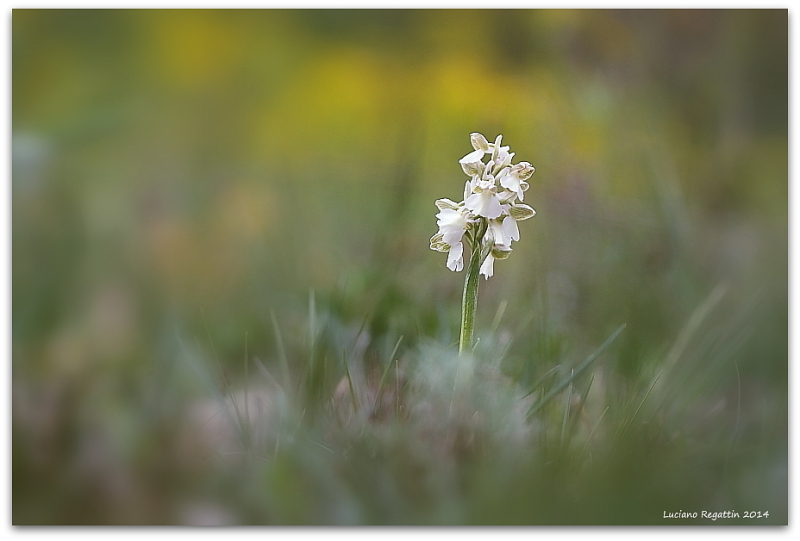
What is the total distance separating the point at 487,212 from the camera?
1077mm

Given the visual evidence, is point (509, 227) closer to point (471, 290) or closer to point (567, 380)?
point (471, 290)

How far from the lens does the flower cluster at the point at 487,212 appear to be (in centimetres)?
109

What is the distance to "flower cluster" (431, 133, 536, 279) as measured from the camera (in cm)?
109

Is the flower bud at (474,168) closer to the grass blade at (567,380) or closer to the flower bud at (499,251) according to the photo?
the flower bud at (499,251)

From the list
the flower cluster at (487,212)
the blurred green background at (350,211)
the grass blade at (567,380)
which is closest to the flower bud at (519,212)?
the flower cluster at (487,212)

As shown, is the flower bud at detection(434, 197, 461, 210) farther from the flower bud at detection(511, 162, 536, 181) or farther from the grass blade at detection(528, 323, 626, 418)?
the grass blade at detection(528, 323, 626, 418)

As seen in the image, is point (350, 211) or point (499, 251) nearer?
point (499, 251)

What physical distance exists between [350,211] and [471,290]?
31cm

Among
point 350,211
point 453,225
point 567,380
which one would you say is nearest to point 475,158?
point 453,225

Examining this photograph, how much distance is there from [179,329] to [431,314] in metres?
0.46

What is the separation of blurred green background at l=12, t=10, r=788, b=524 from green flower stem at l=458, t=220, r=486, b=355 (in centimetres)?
11

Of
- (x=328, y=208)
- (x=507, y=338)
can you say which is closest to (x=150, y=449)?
(x=328, y=208)

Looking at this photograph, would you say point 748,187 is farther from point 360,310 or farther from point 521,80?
point 360,310

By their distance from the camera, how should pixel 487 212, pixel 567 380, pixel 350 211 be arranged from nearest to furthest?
pixel 487 212 < pixel 567 380 < pixel 350 211
